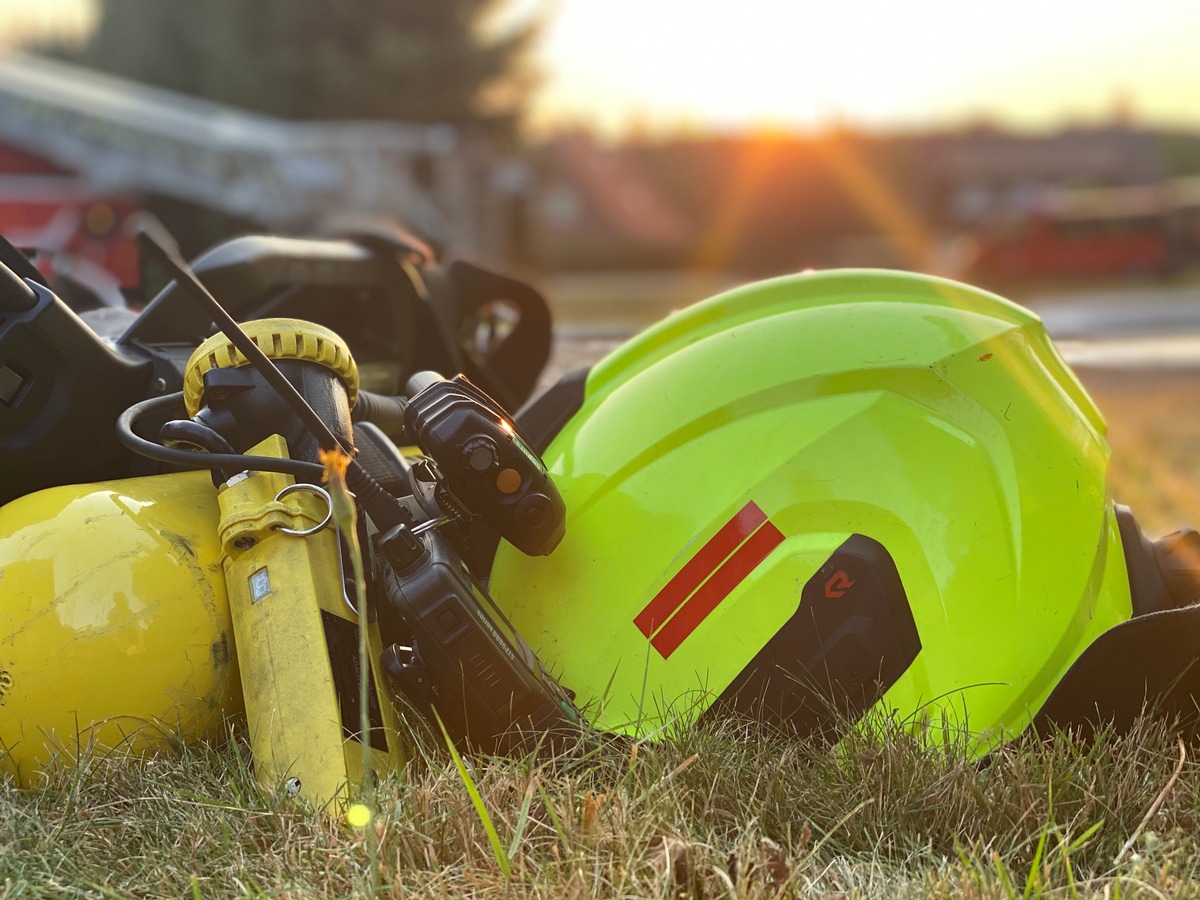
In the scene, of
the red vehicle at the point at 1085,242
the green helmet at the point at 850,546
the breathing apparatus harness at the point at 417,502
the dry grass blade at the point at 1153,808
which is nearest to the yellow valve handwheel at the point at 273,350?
the breathing apparatus harness at the point at 417,502

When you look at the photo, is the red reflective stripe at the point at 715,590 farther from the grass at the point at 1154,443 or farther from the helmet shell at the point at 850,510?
the grass at the point at 1154,443

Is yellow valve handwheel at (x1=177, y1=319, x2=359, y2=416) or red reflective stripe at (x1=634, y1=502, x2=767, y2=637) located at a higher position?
yellow valve handwheel at (x1=177, y1=319, x2=359, y2=416)

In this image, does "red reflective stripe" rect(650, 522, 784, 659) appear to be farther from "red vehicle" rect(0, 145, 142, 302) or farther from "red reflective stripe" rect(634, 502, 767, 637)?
"red vehicle" rect(0, 145, 142, 302)

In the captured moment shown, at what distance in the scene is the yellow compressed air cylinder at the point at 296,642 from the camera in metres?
1.61

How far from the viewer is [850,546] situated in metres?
1.79

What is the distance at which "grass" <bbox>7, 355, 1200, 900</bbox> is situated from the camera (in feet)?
4.82

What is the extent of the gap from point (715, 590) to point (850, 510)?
23 centimetres

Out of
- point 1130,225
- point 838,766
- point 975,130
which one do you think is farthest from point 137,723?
point 975,130

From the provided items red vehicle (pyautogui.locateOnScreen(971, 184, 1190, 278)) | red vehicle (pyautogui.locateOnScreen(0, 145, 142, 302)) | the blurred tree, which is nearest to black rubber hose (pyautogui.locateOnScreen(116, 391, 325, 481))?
red vehicle (pyautogui.locateOnScreen(0, 145, 142, 302))

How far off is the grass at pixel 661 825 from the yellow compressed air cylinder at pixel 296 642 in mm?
48

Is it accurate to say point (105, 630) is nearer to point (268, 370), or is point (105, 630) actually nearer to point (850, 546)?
point (268, 370)

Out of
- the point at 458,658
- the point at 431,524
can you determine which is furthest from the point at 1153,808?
the point at 431,524

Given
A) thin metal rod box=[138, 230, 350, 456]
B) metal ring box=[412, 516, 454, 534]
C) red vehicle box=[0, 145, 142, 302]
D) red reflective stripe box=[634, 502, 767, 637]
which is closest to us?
thin metal rod box=[138, 230, 350, 456]

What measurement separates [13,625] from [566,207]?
2687 centimetres
